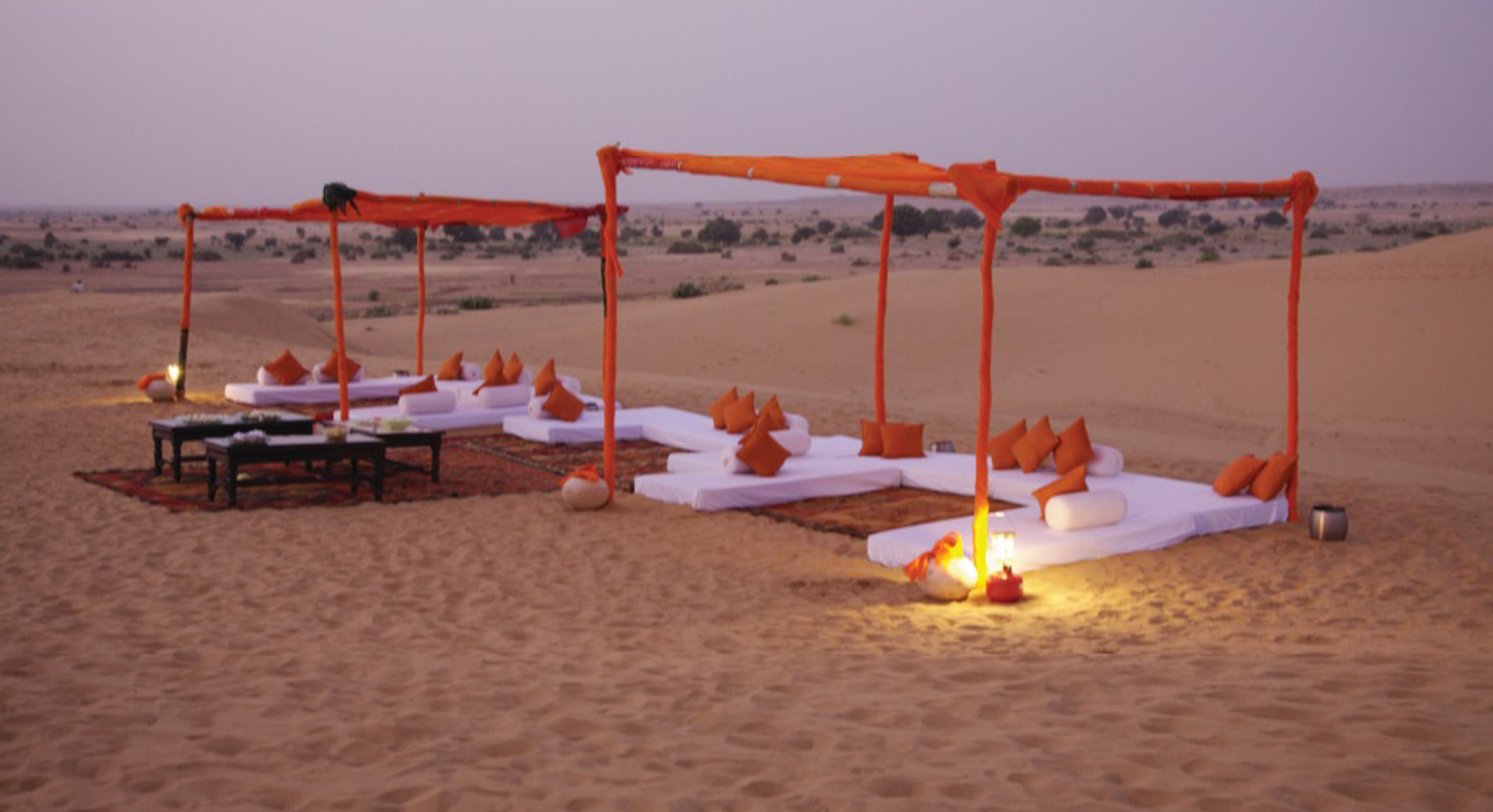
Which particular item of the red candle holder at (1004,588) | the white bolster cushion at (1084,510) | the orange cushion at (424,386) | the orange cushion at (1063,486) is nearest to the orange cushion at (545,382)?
the orange cushion at (424,386)

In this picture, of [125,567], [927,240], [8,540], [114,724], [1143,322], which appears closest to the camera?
[114,724]

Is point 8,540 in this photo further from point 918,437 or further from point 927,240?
point 927,240

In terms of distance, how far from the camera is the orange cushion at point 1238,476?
9.91 m

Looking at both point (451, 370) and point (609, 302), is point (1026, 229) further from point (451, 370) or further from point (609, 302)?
point (609, 302)

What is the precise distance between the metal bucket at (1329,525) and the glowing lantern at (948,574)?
268cm

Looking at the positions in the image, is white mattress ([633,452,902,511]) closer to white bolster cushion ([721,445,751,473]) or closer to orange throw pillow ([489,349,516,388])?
white bolster cushion ([721,445,751,473])

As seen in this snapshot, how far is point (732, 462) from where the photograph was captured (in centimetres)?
1094

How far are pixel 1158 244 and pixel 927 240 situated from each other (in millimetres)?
10608

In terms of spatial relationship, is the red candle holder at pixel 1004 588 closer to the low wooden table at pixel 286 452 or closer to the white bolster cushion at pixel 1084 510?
the white bolster cushion at pixel 1084 510

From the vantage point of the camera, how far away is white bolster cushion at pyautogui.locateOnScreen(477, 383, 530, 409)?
15.0m

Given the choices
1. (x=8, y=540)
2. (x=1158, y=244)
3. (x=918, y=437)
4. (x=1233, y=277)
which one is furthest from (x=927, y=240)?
(x=8, y=540)

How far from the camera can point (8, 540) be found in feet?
29.3

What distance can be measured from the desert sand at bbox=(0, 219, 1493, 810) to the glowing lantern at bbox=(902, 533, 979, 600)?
0.60 feet

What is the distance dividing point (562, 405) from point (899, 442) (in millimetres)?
3759
